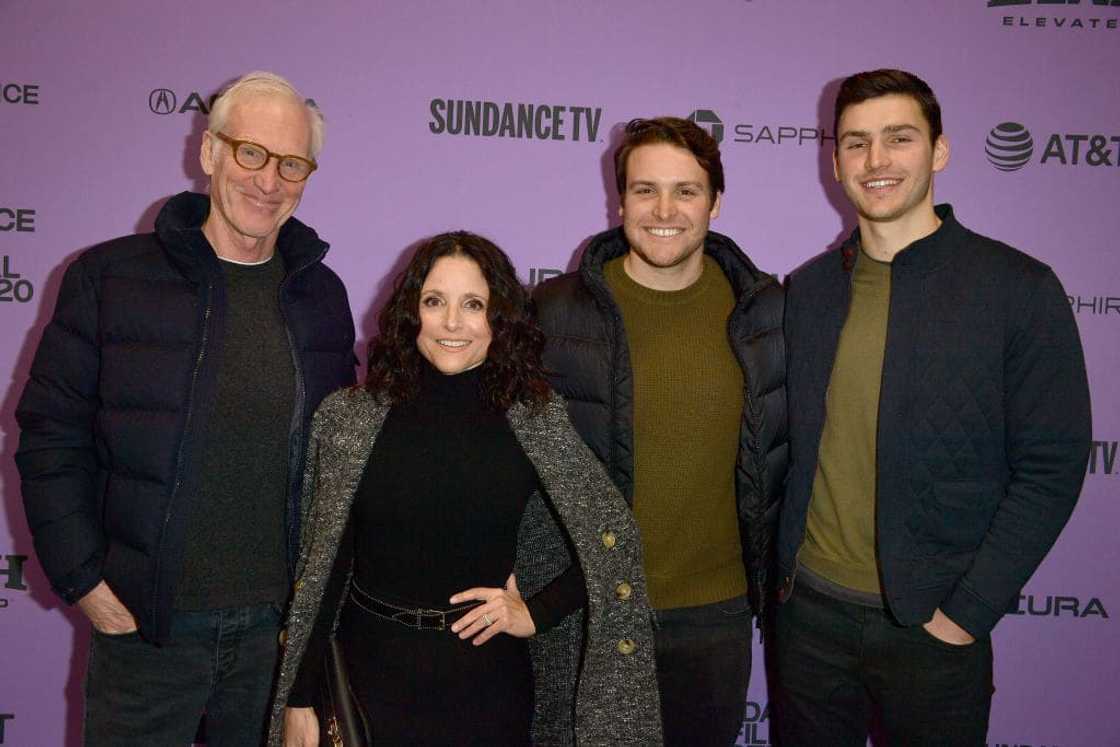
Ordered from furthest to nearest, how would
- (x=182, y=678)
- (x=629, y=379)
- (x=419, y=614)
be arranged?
(x=629, y=379) < (x=182, y=678) < (x=419, y=614)

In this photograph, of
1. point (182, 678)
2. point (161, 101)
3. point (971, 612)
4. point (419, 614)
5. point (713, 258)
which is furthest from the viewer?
point (161, 101)

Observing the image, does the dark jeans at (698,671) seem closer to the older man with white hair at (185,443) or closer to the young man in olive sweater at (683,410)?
the young man in olive sweater at (683,410)

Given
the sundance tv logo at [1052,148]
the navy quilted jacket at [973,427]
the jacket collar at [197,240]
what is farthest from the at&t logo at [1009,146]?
the jacket collar at [197,240]

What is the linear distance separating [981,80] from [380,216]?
2489mm

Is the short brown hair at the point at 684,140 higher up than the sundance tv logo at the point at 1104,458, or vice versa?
the short brown hair at the point at 684,140

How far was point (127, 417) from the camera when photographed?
6.93 ft

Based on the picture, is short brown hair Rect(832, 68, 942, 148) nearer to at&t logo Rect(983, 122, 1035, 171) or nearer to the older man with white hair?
at&t logo Rect(983, 122, 1035, 171)

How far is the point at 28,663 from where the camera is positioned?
3.23m

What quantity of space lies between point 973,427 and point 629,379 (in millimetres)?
942

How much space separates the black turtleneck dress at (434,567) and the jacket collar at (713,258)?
2.07 ft

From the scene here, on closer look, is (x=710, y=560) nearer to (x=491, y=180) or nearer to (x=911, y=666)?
(x=911, y=666)

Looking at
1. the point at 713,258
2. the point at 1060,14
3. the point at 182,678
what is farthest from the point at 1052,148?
the point at 182,678

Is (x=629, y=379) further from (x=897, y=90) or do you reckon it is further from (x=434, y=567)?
(x=897, y=90)

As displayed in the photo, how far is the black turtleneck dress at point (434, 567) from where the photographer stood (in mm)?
1884
